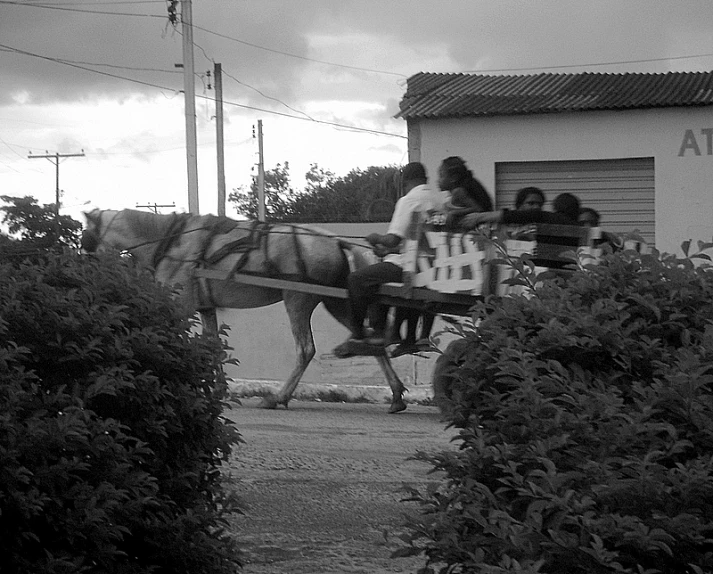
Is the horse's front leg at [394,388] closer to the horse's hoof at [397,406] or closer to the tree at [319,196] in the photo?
the horse's hoof at [397,406]

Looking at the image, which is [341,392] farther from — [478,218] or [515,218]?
[515,218]

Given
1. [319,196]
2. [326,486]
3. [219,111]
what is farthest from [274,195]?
[326,486]

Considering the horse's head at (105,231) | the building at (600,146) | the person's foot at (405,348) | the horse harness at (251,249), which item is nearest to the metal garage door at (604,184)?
the building at (600,146)

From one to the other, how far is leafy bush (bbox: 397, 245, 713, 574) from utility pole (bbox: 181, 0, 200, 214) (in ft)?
52.5

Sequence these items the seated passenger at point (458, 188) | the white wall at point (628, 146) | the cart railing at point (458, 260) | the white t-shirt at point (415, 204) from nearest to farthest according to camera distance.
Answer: the cart railing at point (458, 260) < the seated passenger at point (458, 188) < the white t-shirt at point (415, 204) < the white wall at point (628, 146)

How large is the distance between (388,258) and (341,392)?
320 cm

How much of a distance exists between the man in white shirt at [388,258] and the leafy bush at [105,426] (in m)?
5.21

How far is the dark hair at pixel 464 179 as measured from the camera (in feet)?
28.8

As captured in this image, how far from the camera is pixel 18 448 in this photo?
2982 millimetres

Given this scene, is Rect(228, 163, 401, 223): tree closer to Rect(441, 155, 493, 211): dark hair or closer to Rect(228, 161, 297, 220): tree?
Rect(228, 161, 297, 220): tree

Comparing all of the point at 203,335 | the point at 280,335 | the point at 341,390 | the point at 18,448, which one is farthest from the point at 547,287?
the point at 280,335

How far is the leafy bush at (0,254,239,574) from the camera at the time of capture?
3.06 m

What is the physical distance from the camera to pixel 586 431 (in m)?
2.58

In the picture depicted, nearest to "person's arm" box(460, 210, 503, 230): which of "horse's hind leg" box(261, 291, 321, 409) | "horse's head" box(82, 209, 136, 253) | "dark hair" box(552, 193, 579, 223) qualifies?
"dark hair" box(552, 193, 579, 223)
